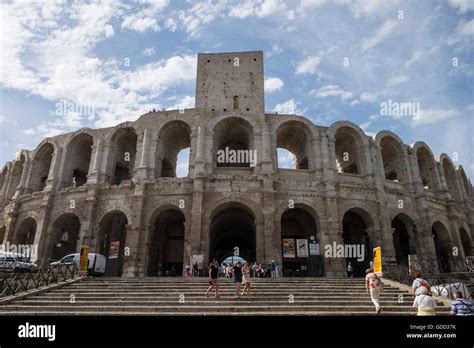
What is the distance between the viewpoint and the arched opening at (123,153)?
24719mm

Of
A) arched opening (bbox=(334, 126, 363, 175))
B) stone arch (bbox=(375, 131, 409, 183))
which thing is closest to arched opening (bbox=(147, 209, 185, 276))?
arched opening (bbox=(334, 126, 363, 175))

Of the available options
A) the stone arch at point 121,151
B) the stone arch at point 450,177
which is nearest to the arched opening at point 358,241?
the stone arch at point 450,177

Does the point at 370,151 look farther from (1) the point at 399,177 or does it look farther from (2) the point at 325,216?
(2) the point at 325,216

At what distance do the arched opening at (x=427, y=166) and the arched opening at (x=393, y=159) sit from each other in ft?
8.31

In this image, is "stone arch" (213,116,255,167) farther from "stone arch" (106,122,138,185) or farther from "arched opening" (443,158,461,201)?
Answer: "arched opening" (443,158,461,201)

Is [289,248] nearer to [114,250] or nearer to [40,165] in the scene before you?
[114,250]

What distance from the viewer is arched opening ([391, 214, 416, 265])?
23422mm

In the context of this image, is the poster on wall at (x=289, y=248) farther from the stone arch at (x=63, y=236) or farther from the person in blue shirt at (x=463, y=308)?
the stone arch at (x=63, y=236)

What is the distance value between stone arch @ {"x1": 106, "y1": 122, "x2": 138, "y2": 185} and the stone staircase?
1142cm

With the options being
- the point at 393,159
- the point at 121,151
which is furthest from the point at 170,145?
the point at 393,159

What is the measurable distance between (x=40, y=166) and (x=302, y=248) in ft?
74.3
